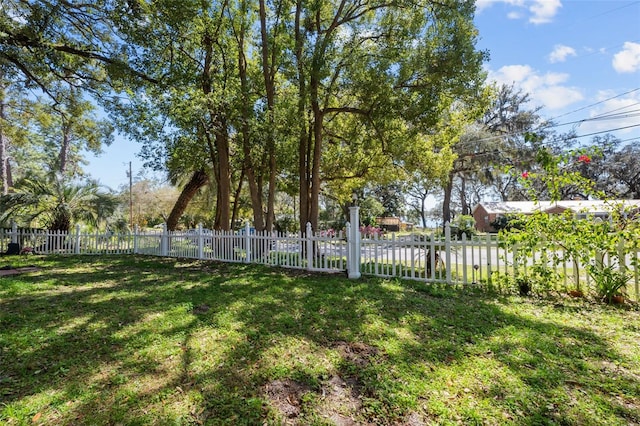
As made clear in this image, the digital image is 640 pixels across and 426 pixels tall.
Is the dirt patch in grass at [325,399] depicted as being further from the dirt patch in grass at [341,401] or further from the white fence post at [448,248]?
the white fence post at [448,248]

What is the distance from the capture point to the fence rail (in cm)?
523

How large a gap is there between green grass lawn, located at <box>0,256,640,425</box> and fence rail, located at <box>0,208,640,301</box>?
26.4 inches

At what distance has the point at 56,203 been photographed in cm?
1201

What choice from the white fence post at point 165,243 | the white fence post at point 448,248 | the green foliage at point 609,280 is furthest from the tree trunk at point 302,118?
the green foliage at point 609,280

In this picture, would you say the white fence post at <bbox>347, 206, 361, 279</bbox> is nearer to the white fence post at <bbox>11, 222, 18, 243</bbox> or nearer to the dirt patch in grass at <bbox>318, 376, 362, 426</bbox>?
the dirt patch in grass at <bbox>318, 376, 362, 426</bbox>

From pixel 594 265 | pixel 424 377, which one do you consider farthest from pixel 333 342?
pixel 594 265

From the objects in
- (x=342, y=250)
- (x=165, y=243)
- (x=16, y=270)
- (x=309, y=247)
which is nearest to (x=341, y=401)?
(x=342, y=250)

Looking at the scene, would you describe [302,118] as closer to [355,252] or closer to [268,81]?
[268,81]

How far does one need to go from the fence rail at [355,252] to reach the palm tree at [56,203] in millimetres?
681

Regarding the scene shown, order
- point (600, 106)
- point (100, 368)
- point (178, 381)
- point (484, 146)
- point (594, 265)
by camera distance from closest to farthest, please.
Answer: point (178, 381) < point (100, 368) < point (594, 265) < point (600, 106) < point (484, 146)

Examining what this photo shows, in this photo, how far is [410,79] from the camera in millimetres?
8867

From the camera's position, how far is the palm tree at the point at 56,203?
1149cm

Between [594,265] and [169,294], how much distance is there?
261 inches

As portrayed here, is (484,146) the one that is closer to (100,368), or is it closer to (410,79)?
(410,79)
